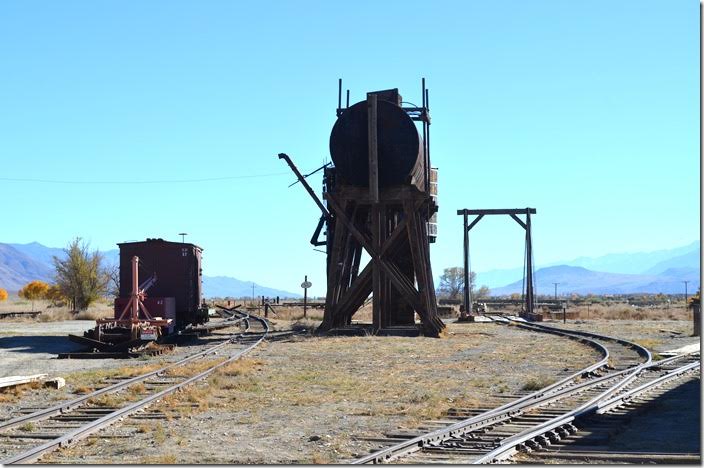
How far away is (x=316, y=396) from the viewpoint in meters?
15.4

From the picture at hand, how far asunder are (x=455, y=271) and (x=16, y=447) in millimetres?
131944

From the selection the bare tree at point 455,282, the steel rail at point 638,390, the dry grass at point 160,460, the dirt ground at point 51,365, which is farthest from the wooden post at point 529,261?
the bare tree at point 455,282

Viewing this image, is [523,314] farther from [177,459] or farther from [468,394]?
[177,459]

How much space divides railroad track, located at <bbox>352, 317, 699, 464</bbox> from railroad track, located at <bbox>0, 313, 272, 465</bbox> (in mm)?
3719

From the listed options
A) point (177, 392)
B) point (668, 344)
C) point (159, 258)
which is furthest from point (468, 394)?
point (159, 258)

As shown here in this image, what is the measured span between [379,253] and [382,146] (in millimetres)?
3764

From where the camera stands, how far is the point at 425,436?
1052 centimetres

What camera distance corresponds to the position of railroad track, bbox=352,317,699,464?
982cm

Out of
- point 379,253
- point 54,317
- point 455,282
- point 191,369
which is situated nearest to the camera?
point 191,369

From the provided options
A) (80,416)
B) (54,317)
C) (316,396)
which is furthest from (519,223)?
(80,416)

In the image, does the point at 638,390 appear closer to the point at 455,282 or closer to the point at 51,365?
the point at 51,365

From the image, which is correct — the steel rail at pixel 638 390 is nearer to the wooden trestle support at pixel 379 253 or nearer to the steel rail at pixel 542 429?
the steel rail at pixel 542 429

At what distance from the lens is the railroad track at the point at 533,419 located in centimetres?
982

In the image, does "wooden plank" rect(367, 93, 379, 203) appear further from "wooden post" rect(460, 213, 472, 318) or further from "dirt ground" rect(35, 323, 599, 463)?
"wooden post" rect(460, 213, 472, 318)
